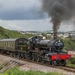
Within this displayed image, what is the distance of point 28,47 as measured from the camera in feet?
94.1

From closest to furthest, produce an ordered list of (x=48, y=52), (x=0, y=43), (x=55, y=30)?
1. (x=48, y=52)
2. (x=55, y=30)
3. (x=0, y=43)

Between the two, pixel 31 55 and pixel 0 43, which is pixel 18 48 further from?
pixel 0 43

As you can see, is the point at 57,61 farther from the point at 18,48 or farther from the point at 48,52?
the point at 18,48

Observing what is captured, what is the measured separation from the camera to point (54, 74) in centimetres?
1344

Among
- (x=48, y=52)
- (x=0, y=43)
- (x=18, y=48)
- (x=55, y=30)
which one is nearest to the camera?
(x=48, y=52)

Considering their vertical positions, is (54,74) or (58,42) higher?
(58,42)

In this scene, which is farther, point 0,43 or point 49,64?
point 0,43

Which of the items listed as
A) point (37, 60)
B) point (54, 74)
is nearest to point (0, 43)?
point (37, 60)

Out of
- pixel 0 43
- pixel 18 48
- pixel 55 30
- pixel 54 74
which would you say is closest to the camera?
pixel 54 74

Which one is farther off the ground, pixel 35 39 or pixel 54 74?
pixel 35 39

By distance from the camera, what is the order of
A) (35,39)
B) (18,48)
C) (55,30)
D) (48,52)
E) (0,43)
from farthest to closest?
Result: (0,43) < (18,48) < (35,39) < (55,30) < (48,52)

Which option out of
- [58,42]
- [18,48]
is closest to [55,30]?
[58,42]

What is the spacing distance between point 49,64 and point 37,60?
278 centimetres

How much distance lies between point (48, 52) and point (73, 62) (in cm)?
1176
